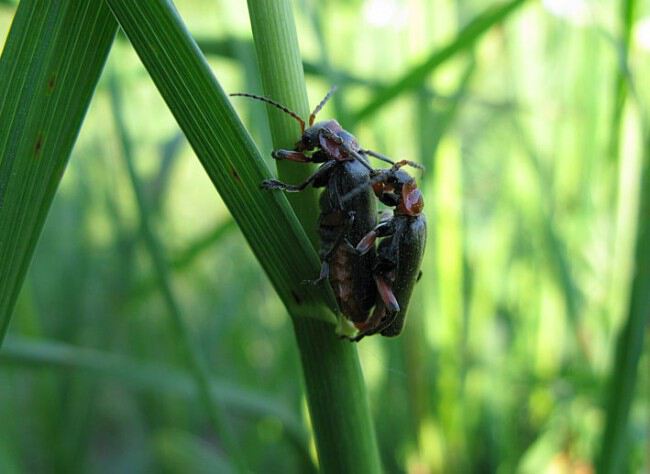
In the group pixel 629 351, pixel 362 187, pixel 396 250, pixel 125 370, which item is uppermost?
pixel 362 187

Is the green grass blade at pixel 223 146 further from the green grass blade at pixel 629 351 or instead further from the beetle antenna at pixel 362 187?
the green grass blade at pixel 629 351

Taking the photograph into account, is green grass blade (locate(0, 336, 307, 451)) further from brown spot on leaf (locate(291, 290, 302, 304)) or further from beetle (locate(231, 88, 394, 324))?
brown spot on leaf (locate(291, 290, 302, 304))

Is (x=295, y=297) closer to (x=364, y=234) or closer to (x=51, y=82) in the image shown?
(x=51, y=82)

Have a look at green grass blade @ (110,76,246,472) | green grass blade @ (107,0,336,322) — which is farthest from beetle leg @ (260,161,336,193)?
green grass blade @ (110,76,246,472)

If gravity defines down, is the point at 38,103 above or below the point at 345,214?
above

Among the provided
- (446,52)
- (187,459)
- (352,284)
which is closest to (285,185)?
(352,284)
